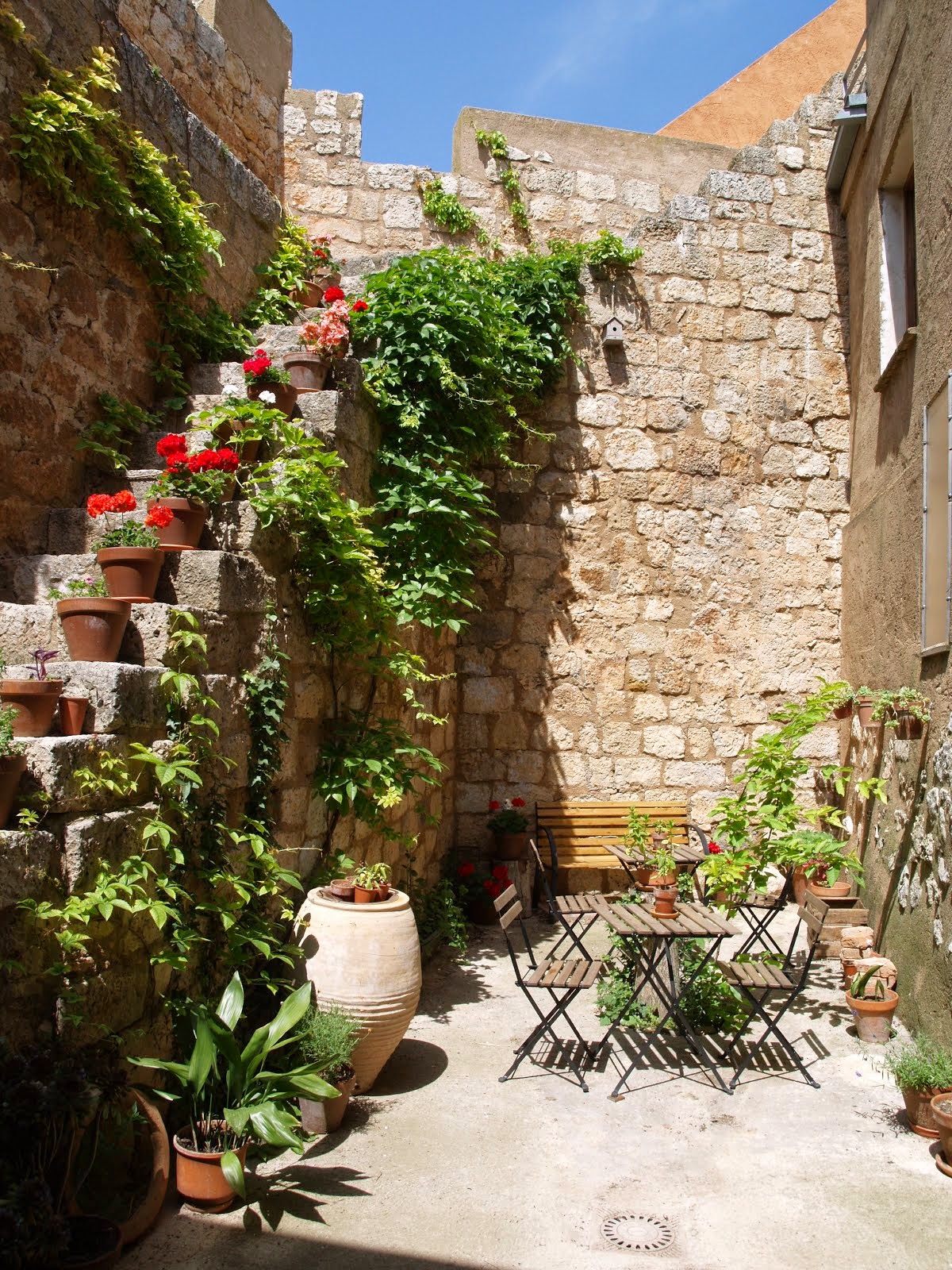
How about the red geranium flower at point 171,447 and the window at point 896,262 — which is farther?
the window at point 896,262

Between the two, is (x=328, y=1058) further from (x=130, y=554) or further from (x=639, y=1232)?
(x=130, y=554)

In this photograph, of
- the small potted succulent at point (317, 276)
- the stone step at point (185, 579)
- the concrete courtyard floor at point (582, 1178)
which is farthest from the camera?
the small potted succulent at point (317, 276)

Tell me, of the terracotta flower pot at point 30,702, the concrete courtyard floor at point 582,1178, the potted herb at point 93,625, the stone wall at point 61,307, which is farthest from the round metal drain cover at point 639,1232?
the stone wall at point 61,307

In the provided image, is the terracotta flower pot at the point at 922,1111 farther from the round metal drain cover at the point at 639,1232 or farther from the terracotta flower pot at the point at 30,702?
the terracotta flower pot at the point at 30,702

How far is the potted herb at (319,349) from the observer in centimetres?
451

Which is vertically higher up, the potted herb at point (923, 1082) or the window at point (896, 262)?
the window at point (896, 262)

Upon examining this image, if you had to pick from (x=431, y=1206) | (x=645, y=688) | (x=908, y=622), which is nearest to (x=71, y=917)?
(x=431, y=1206)

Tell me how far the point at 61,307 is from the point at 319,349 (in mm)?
1117

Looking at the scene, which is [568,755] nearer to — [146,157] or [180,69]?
[146,157]

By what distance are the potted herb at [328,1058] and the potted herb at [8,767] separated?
1213 millimetres

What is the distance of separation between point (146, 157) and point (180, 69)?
2.16 m

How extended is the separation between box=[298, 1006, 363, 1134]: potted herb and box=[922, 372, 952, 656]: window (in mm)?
2818

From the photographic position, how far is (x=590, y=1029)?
168 inches

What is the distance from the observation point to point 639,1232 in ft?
8.96
